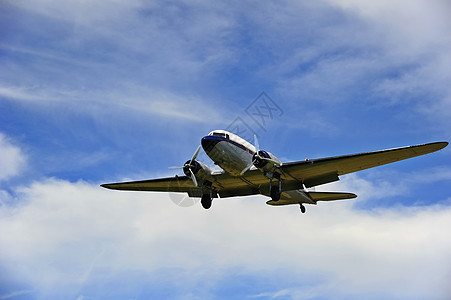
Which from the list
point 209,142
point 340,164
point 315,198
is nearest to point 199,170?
point 209,142

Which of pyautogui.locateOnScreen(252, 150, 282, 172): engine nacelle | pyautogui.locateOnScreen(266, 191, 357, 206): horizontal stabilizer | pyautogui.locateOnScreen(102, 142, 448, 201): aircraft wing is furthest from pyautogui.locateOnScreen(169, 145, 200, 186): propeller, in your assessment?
pyautogui.locateOnScreen(266, 191, 357, 206): horizontal stabilizer

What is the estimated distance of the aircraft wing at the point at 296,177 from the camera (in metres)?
27.9

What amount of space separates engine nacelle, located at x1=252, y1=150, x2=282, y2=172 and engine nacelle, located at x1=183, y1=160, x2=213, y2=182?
14.1ft

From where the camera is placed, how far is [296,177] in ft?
103

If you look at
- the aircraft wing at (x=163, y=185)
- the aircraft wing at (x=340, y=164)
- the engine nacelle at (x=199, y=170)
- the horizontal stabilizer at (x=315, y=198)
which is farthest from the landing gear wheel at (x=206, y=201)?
the aircraft wing at (x=340, y=164)

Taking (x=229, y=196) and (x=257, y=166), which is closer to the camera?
(x=257, y=166)

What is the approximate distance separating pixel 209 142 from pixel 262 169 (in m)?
3.81

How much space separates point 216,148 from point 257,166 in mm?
2853

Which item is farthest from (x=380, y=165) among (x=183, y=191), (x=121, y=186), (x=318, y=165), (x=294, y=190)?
(x=121, y=186)

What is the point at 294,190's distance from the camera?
108 feet

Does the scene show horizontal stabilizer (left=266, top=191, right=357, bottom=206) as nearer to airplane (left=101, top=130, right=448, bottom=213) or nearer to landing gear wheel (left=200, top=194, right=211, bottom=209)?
airplane (left=101, top=130, right=448, bottom=213)

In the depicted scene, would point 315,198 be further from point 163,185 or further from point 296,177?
point 163,185

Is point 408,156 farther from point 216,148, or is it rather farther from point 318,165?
point 216,148

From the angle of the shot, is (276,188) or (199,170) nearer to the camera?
(276,188)
